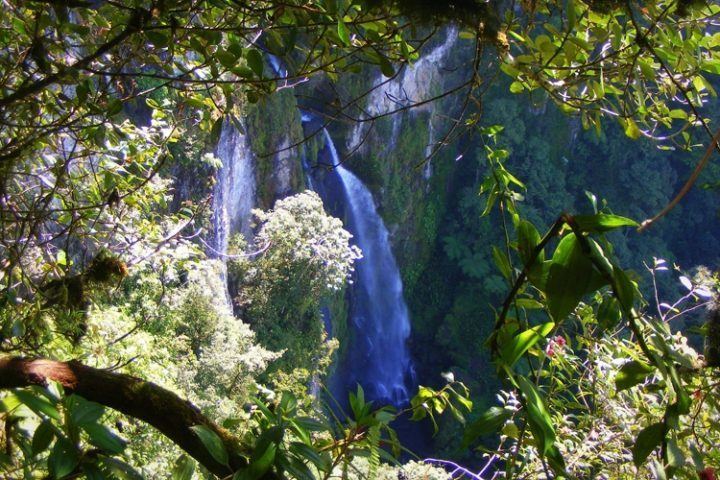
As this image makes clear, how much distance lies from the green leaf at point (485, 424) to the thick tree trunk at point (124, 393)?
365 mm

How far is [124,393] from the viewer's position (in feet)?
2.58

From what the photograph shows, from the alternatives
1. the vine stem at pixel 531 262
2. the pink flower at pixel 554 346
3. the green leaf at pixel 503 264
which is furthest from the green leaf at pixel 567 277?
the pink flower at pixel 554 346

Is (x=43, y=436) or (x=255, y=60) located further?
(x=255, y=60)

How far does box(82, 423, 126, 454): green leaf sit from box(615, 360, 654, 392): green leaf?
1.46 ft

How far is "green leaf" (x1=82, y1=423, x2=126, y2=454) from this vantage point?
524 millimetres

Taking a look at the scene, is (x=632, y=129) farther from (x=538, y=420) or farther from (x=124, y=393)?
(x=124, y=393)

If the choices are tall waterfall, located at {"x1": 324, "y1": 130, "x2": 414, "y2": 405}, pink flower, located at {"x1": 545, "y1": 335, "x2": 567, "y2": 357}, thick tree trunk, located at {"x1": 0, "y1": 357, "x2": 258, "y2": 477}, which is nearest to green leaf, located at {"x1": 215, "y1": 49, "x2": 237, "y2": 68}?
thick tree trunk, located at {"x1": 0, "y1": 357, "x2": 258, "y2": 477}

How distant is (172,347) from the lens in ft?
18.1

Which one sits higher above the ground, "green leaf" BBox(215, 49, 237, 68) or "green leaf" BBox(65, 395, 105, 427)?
"green leaf" BBox(215, 49, 237, 68)

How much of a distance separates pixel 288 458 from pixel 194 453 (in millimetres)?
Result: 161

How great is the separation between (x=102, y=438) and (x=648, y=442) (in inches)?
18.2

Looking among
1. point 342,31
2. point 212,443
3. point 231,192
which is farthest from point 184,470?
point 231,192

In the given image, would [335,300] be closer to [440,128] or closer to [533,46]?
[440,128]

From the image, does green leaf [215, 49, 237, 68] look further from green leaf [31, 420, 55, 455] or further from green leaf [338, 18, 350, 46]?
green leaf [31, 420, 55, 455]
